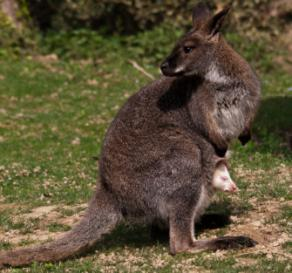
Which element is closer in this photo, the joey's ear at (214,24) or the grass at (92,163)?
the grass at (92,163)

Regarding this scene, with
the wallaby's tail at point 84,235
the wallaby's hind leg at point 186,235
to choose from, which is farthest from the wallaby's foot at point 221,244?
the wallaby's tail at point 84,235

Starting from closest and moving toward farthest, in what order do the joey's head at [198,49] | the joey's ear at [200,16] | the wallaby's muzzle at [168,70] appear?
the wallaby's muzzle at [168,70]
the joey's head at [198,49]
the joey's ear at [200,16]

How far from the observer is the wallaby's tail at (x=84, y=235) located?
246 inches

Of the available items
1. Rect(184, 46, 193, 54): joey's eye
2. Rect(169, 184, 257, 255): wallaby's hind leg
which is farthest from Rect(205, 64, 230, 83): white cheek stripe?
Rect(169, 184, 257, 255): wallaby's hind leg

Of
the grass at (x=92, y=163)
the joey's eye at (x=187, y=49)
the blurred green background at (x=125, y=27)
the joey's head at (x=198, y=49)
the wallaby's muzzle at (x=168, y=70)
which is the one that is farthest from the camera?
the blurred green background at (x=125, y=27)

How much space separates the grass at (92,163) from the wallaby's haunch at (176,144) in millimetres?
187

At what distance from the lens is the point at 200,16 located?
7.01 m


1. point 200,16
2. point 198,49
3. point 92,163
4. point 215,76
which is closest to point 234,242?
point 215,76

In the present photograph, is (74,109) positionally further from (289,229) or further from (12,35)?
(289,229)

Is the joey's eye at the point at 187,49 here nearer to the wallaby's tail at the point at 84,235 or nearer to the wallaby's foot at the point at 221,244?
the wallaby's tail at the point at 84,235

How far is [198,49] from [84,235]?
6.00 feet

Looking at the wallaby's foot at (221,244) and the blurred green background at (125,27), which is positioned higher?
the blurred green background at (125,27)

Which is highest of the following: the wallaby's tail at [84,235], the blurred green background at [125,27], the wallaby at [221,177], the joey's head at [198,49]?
the blurred green background at [125,27]

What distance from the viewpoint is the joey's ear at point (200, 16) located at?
6.93 metres
